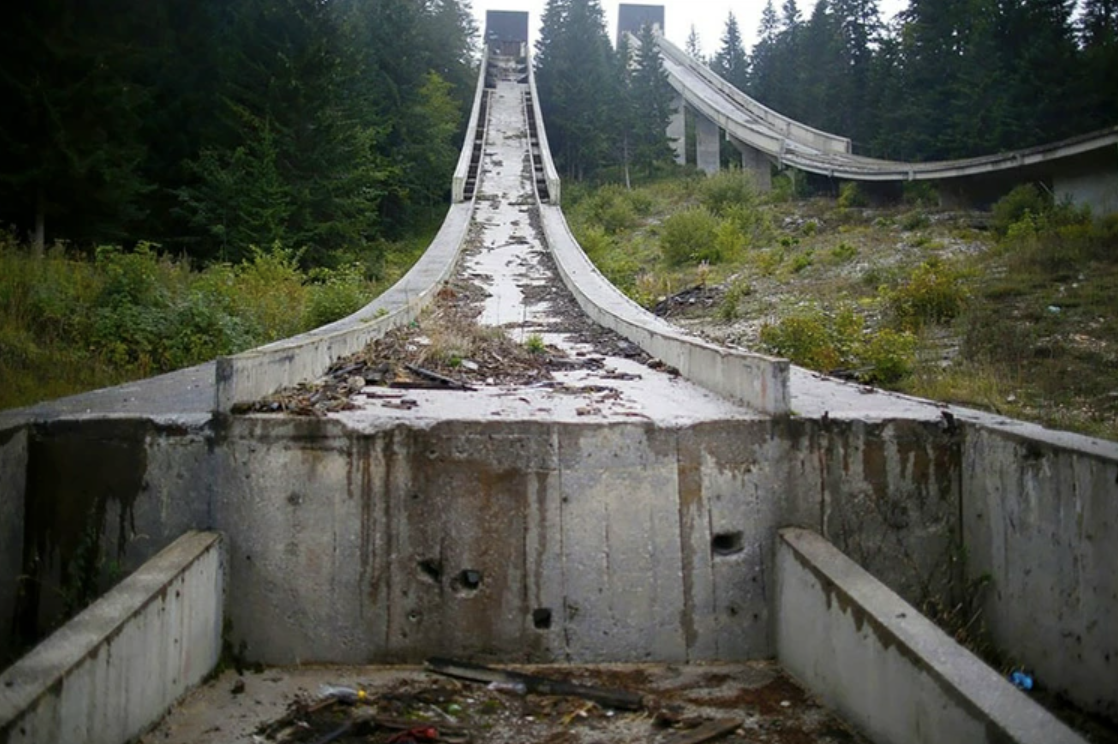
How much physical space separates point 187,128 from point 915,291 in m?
16.8

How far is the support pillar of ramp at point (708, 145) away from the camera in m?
46.7

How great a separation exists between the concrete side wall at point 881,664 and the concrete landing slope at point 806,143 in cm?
1904

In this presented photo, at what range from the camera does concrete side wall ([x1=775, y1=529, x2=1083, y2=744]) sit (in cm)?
346

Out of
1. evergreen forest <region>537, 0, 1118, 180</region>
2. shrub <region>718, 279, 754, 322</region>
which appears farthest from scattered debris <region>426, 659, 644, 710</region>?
evergreen forest <region>537, 0, 1118, 180</region>

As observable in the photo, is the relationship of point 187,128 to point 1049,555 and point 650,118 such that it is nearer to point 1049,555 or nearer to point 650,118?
point 1049,555

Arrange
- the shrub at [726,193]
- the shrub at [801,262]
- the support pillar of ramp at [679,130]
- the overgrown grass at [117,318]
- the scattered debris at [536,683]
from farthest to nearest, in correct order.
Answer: the support pillar of ramp at [679,130], the shrub at [726,193], the shrub at [801,262], the overgrown grass at [117,318], the scattered debris at [536,683]

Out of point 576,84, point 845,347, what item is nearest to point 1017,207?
point 845,347

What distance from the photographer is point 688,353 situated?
843 centimetres

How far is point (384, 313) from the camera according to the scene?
1157 centimetres

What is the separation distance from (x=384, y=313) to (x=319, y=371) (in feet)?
12.7

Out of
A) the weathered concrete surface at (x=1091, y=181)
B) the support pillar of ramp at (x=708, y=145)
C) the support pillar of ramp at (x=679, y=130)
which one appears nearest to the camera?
the weathered concrete surface at (x=1091, y=181)

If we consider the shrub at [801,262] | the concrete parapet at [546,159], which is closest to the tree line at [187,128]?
the concrete parapet at [546,159]

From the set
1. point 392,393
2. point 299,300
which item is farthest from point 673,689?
point 299,300

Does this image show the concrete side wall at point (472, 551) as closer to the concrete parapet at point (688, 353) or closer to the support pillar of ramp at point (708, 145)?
the concrete parapet at point (688, 353)
